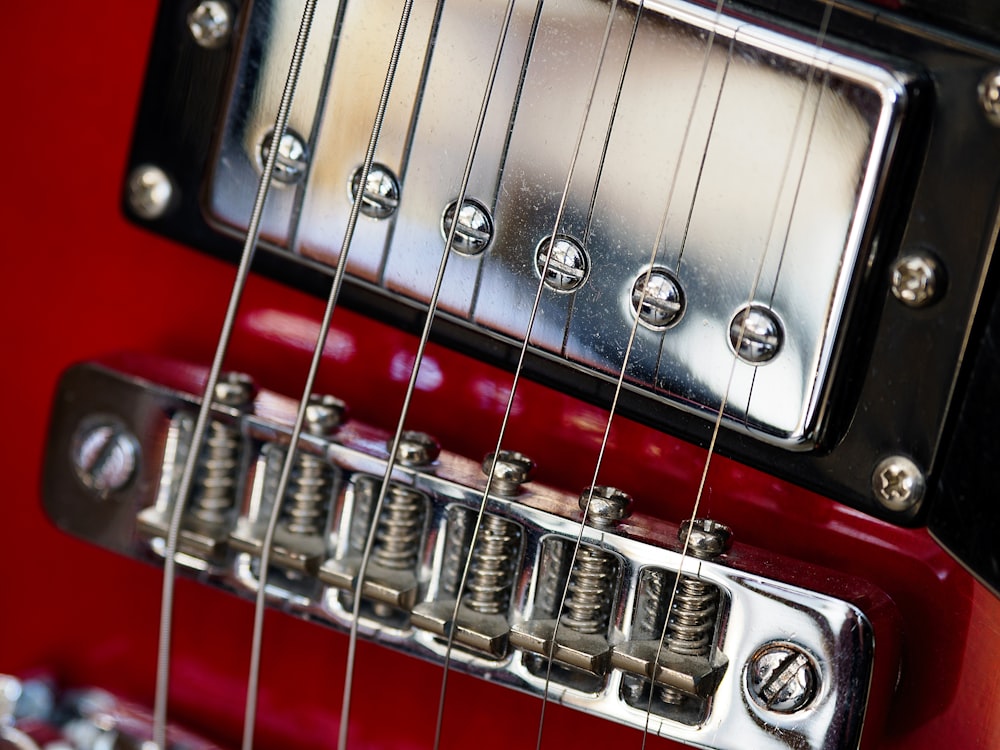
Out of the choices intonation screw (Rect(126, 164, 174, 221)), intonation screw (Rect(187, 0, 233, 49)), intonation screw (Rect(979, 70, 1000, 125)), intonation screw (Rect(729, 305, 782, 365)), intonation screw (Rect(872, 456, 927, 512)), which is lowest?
intonation screw (Rect(872, 456, 927, 512))

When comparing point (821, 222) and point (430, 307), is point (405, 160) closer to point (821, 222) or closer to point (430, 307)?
point (430, 307)

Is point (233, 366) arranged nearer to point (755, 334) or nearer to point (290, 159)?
point (290, 159)

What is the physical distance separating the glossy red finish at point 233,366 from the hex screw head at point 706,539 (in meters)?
0.03

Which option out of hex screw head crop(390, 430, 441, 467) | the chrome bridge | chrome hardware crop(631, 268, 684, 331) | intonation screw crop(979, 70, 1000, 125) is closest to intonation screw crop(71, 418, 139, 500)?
the chrome bridge

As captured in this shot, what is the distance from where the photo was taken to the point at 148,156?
52 cm

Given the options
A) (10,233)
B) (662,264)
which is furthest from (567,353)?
(10,233)

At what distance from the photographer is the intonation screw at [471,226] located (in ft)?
1.48

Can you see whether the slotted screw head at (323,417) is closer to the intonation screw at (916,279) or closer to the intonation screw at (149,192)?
the intonation screw at (149,192)

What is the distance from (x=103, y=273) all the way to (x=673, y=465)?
282mm

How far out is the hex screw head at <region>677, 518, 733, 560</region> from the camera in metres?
0.42

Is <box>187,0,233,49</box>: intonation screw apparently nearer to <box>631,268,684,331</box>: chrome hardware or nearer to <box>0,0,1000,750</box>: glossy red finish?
<box>0,0,1000,750</box>: glossy red finish

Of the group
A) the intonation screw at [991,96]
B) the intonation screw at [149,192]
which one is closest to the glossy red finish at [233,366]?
the intonation screw at [149,192]

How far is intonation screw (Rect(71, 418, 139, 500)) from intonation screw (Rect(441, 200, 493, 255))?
175 mm

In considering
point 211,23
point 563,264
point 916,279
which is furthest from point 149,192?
point 916,279
